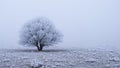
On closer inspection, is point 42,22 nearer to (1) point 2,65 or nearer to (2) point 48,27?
(2) point 48,27

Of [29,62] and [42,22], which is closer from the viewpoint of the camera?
[29,62]

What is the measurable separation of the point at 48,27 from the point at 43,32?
2.28 feet

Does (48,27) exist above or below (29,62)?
above

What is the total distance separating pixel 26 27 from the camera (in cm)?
1972

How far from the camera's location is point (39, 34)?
19.0 meters

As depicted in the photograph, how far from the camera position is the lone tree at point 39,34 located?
19.2m

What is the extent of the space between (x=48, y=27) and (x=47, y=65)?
23.3 ft

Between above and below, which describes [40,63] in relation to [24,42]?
below

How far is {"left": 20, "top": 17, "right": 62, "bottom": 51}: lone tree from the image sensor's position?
19.2 meters

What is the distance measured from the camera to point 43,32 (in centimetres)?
1908

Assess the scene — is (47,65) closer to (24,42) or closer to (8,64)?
(8,64)

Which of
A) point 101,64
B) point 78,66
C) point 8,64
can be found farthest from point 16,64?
point 101,64

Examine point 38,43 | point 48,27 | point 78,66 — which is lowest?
point 78,66

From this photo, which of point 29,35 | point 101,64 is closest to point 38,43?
point 29,35
